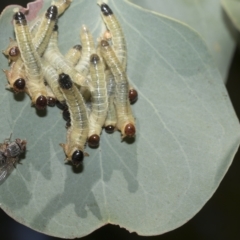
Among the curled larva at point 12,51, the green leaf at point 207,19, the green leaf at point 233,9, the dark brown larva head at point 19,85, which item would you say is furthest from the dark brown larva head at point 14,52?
the green leaf at point 233,9

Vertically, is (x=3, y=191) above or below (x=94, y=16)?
below

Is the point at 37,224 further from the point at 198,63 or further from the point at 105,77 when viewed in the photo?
the point at 198,63

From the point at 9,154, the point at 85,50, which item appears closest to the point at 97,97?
the point at 85,50

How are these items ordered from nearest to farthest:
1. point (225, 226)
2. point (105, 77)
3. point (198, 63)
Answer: point (198, 63) → point (105, 77) → point (225, 226)

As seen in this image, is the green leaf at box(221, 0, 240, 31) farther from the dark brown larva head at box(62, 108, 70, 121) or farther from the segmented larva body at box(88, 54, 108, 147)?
the dark brown larva head at box(62, 108, 70, 121)

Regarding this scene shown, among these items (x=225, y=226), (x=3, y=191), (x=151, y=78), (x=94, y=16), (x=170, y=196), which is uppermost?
(x=94, y=16)

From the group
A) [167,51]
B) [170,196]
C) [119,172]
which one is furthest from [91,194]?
[167,51]

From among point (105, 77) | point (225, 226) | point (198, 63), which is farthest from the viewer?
point (225, 226)
